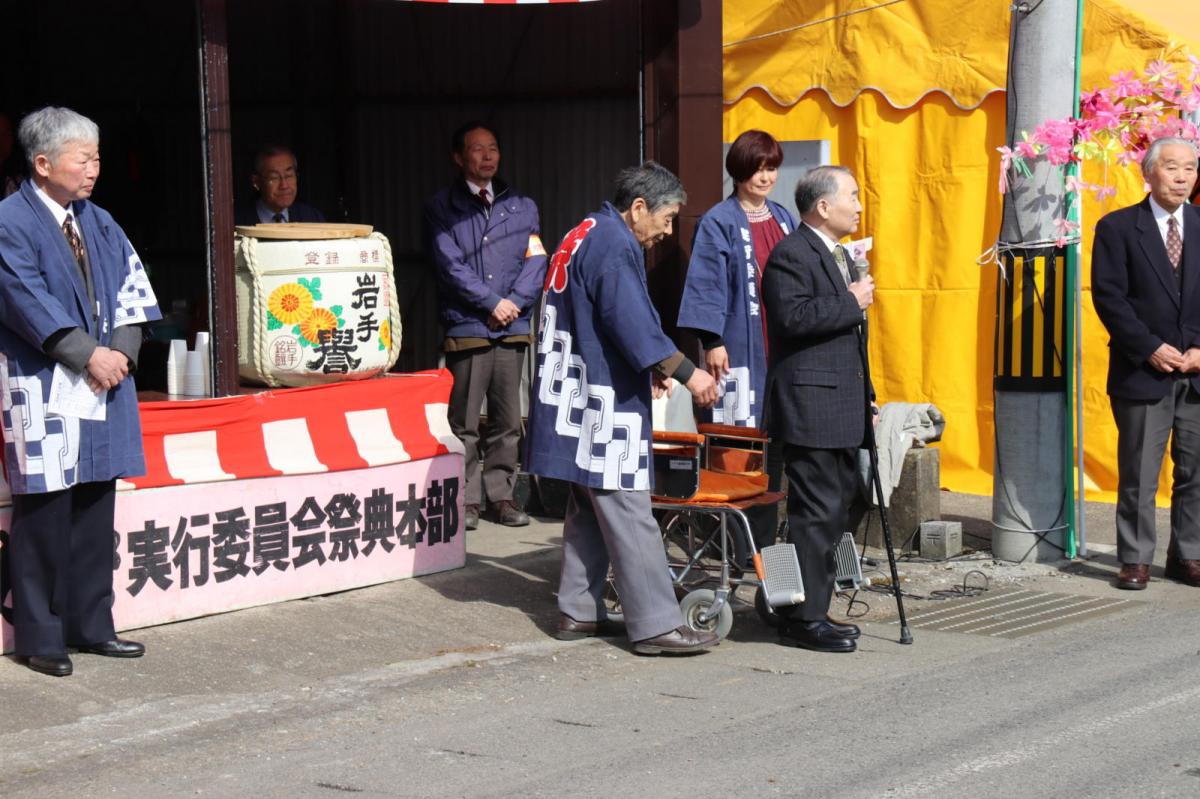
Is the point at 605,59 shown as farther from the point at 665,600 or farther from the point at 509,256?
the point at 665,600

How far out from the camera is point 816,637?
21.2 feet

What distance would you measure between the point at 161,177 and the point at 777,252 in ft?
26.1

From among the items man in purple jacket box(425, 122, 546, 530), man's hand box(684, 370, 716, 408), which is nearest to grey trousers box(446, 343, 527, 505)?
man in purple jacket box(425, 122, 546, 530)

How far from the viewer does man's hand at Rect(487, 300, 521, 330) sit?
864cm

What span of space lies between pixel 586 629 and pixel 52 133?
2891 mm

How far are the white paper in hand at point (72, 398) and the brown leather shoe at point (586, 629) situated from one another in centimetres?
206

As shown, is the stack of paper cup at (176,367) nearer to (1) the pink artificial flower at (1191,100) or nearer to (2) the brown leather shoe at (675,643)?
(2) the brown leather shoe at (675,643)

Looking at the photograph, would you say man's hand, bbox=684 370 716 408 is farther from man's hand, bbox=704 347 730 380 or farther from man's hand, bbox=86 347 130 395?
man's hand, bbox=86 347 130 395

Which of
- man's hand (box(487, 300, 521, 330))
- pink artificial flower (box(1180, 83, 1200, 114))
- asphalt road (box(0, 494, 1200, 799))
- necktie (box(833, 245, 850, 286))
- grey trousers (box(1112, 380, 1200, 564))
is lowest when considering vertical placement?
asphalt road (box(0, 494, 1200, 799))

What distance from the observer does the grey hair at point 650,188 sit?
6473mm

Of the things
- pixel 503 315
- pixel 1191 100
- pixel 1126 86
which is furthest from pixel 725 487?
pixel 1191 100

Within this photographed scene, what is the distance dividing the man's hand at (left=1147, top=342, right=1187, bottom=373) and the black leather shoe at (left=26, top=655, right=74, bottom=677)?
5062 millimetres

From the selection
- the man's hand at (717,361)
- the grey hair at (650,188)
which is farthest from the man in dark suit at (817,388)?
the man's hand at (717,361)

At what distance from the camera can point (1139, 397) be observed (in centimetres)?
771
